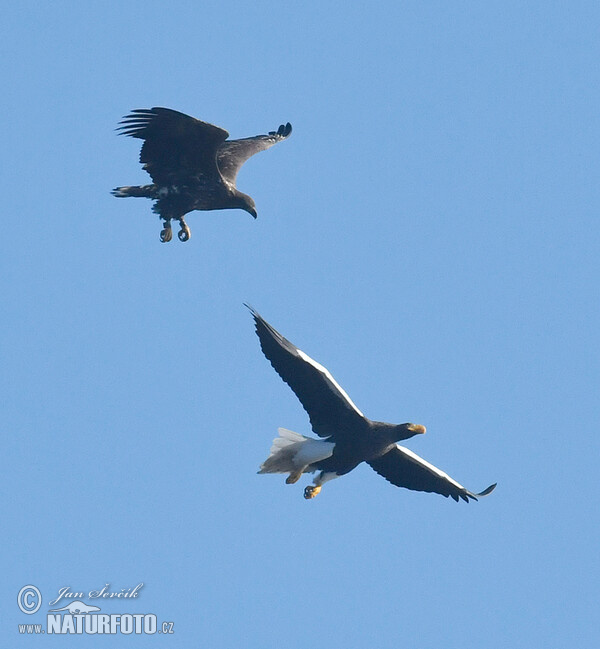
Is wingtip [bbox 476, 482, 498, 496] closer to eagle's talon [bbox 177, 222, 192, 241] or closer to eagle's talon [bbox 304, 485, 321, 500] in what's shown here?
eagle's talon [bbox 304, 485, 321, 500]

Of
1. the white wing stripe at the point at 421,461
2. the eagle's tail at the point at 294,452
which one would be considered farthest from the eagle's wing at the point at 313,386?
the white wing stripe at the point at 421,461

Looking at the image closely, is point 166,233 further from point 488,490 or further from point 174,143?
point 488,490

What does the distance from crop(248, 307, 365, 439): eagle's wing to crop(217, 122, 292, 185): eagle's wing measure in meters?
4.59

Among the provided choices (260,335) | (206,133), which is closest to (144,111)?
(206,133)

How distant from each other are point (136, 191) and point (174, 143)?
124 cm

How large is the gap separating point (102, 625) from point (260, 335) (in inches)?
160

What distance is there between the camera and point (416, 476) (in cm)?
1602

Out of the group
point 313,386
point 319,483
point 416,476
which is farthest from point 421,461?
point 313,386

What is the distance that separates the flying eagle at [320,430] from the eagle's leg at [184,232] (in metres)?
4.18

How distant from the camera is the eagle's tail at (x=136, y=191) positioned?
18125mm

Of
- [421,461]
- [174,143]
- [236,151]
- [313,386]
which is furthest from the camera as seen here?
[236,151]

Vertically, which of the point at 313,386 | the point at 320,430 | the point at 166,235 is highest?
the point at 166,235

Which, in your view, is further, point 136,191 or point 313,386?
point 136,191

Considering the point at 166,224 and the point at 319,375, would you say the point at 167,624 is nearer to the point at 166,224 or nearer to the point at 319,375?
the point at 319,375
